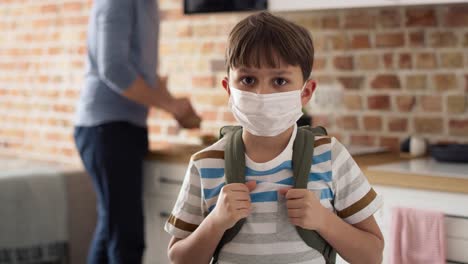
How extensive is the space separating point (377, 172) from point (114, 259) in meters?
1.05

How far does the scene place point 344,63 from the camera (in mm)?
3004

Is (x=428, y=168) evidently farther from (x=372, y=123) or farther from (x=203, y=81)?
(x=203, y=81)

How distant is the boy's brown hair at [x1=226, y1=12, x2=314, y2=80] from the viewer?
1.44 metres

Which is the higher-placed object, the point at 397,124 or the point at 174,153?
the point at 397,124

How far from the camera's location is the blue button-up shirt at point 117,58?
2.71 m

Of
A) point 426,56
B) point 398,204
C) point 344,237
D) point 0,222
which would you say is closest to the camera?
point 344,237

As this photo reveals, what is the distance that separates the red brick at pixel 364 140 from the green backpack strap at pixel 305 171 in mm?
1460

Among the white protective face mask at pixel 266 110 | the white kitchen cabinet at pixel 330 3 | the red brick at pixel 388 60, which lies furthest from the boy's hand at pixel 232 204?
the red brick at pixel 388 60

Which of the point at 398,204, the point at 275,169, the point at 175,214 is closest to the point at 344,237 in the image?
the point at 275,169

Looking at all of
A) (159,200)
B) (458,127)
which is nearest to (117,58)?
(159,200)

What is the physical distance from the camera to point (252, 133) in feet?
4.95

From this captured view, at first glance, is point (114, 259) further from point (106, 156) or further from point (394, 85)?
point (394, 85)

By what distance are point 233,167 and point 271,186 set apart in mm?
78

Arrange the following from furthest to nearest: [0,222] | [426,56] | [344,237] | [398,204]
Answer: [0,222]
[426,56]
[398,204]
[344,237]
